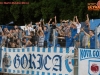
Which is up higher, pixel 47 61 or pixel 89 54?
pixel 89 54

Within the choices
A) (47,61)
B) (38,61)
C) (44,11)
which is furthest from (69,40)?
(44,11)

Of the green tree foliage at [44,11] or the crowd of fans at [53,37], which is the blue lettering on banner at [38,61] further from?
the green tree foliage at [44,11]

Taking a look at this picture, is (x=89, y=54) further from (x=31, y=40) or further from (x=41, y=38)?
(x=31, y=40)

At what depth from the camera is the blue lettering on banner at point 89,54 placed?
32.5 ft

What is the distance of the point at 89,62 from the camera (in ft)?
33.2

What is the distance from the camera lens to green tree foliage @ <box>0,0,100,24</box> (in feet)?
76.3

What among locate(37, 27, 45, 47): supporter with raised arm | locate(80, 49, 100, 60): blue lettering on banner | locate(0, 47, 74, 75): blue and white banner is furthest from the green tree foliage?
locate(80, 49, 100, 60): blue lettering on banner

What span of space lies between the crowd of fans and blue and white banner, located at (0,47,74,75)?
230mm

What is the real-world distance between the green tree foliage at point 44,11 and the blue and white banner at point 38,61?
415 inches

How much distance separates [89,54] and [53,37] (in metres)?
2.19

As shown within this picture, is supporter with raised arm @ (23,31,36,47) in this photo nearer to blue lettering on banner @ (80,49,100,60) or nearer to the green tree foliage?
blue lettering on banner @ (80,49,100,60)

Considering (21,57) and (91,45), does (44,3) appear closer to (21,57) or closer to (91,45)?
(21,57)

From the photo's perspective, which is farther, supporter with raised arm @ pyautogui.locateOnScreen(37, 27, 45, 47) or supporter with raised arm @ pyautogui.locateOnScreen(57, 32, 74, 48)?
supporter with raised arm @ pyautogui.locateOnScreen(37, 27, 45, 47)

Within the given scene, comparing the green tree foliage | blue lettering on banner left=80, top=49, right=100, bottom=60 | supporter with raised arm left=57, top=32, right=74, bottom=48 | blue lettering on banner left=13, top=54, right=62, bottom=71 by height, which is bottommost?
blue lettering on banner left=13, top=54, right=62, bottom=71
